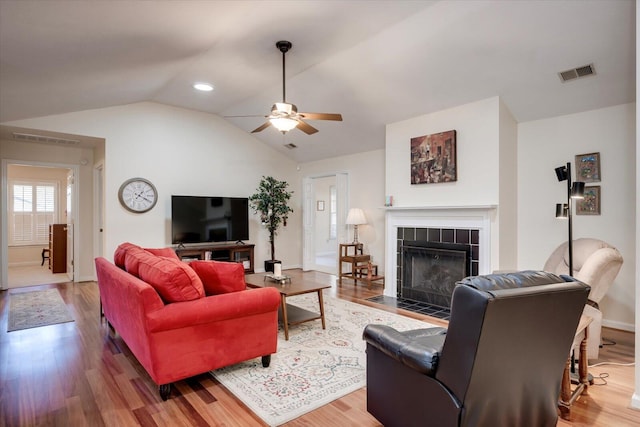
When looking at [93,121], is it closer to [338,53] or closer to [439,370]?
[338,53]

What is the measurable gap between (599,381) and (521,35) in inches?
121

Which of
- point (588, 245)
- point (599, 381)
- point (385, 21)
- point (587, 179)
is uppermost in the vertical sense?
point (385, 21)

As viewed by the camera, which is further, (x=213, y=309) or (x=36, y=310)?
(x=36, y=310)

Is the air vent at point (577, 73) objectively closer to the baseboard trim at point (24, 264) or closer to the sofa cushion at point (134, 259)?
the sofa cushion at point (134, 259)

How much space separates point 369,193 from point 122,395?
5.05 metres

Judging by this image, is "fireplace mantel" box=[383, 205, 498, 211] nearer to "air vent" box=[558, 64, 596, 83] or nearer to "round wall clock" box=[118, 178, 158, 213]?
"air vent" box=[558, 64, 596, 83]

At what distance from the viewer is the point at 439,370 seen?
161 cm

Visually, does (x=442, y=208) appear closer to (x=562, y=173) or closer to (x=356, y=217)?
(x=562, y=173)

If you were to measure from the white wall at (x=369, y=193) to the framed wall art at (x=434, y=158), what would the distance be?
4.50 feet

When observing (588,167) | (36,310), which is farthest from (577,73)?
(36,310)

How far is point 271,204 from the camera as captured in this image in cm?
704

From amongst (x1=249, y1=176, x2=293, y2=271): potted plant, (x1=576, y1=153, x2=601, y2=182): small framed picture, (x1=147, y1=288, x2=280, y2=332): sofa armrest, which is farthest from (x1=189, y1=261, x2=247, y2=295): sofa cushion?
(x1=249, y1=176, x2=293, y2=271): potted plant

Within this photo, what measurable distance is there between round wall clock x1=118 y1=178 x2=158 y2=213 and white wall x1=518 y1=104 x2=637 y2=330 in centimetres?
572

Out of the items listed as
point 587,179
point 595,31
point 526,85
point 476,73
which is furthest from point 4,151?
point 587,179
